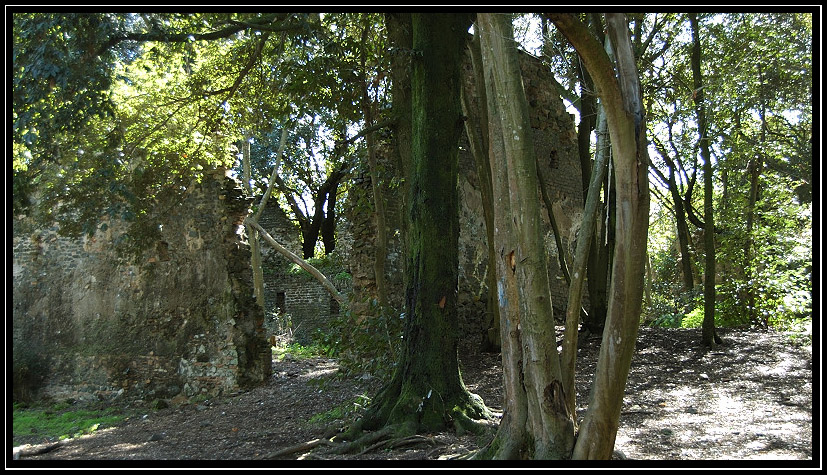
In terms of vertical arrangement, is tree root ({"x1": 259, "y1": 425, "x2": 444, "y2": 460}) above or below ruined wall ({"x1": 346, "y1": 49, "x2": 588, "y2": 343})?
below

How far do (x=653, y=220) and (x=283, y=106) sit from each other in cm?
1924

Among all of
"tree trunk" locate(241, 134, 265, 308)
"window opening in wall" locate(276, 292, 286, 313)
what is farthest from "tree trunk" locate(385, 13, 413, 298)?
"window opening in wall" locate(276, 292, 286, 313)

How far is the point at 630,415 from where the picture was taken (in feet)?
21.3

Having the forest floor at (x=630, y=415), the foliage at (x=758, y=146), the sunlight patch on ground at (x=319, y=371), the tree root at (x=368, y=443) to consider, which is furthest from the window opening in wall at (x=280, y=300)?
the tree root at (x=368, y=443)

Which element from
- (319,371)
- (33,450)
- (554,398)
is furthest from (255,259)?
(554,398)

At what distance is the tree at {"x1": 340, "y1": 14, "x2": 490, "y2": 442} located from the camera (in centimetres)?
582

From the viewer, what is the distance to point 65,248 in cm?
1130

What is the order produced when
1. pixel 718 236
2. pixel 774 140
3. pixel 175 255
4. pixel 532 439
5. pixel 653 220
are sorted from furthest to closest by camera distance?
pixel 653 220 < pixel 718 236 < pixel 175 255 < pixel 774 140 < pixel 532 439

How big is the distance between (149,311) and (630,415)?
817cm

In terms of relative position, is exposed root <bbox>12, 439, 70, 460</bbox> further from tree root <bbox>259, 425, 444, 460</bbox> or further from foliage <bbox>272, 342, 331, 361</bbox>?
foliage <bbox>272, 342, 331, 361</bbox>

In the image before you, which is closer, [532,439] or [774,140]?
[532,439]

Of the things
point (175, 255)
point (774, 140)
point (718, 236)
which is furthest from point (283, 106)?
point (718, 236)
